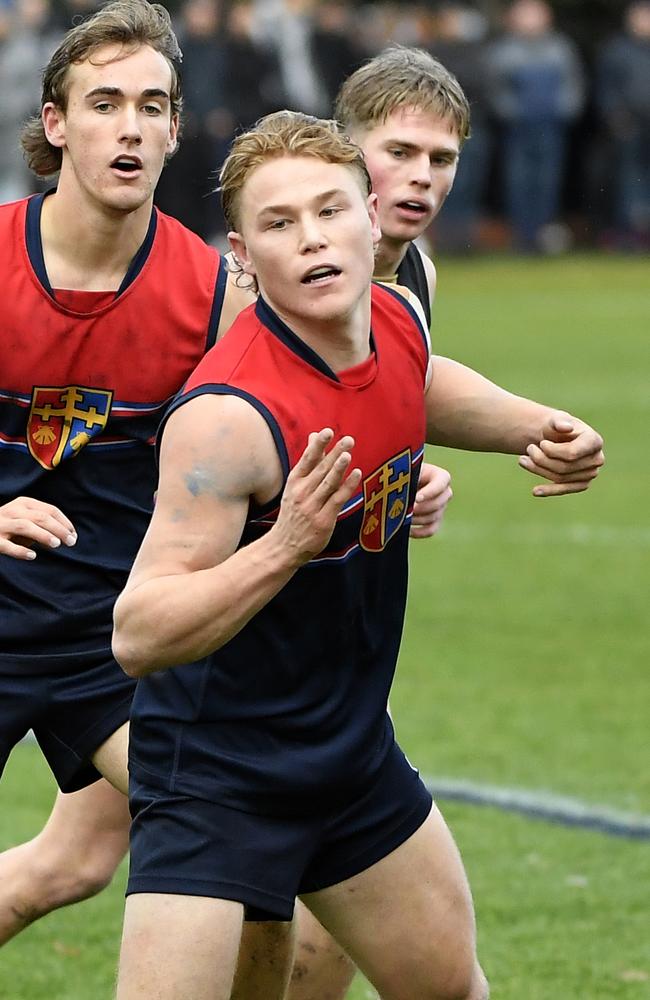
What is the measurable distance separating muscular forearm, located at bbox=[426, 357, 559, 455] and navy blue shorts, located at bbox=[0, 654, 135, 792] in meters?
0.99

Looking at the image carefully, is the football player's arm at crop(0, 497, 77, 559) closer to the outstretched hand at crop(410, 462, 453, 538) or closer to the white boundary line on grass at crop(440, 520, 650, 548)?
the outstretched hand at crop(410, 462, 453, 538)

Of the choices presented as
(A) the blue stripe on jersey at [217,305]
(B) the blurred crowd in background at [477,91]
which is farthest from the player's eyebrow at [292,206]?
(B) the blurred crowd in background at [477,91]

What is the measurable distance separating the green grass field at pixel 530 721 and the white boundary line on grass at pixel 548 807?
57 mm

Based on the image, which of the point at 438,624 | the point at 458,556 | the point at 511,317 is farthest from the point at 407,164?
the point at 511,317

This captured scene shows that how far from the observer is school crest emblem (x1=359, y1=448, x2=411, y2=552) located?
4.05 metres

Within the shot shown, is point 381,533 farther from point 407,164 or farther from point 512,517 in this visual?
point 512,517

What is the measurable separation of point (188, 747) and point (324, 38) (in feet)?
70.2

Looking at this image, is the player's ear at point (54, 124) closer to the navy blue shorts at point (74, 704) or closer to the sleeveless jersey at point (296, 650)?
the sleeveless jersey at point (296, 650)

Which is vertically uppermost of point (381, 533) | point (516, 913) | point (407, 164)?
point (407, 164)

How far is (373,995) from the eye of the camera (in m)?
5.50

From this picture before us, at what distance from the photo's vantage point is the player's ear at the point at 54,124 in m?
4.73

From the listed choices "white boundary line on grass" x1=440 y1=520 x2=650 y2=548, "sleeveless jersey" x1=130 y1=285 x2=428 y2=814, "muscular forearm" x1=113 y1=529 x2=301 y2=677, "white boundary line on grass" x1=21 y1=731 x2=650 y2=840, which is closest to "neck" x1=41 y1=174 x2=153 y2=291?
"sleeveless jersey" x1=130 y1=285 x2=428 y2=814

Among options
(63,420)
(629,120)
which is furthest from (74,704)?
(629,120)

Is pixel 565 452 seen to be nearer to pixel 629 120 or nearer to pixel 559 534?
pixel 559 534
